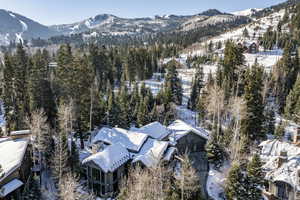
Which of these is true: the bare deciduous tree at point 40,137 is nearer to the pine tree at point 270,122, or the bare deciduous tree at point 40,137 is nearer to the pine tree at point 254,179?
the pine tree at point 254,179

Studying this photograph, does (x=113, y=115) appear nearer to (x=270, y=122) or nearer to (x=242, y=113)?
(x=242, y=113)

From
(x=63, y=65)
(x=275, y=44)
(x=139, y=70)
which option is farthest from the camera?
(x=275, y=44)

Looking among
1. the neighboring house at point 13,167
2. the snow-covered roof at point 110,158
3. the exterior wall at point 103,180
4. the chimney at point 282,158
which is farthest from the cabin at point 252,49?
the neighboring house at point 13,167

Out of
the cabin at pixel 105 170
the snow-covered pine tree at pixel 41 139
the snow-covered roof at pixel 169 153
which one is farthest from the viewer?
the snow-covered roof at pixel 169 153

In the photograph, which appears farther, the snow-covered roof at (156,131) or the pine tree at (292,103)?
the pine tree at (292,103)

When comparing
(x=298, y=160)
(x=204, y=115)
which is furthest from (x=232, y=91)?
(x=298, y=160)

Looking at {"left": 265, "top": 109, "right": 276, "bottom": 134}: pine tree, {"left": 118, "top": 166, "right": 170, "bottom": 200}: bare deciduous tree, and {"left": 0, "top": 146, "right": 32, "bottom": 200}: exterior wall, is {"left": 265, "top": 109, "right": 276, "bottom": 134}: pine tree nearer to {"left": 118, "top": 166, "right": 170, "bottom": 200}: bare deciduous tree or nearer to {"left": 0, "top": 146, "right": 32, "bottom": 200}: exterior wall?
{"left": 118, "top": 166, "right": 170, "bottom": 200}: bare deciduous tree

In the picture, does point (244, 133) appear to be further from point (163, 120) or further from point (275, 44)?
point (275, 44)

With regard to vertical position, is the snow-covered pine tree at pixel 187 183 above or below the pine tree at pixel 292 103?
below
